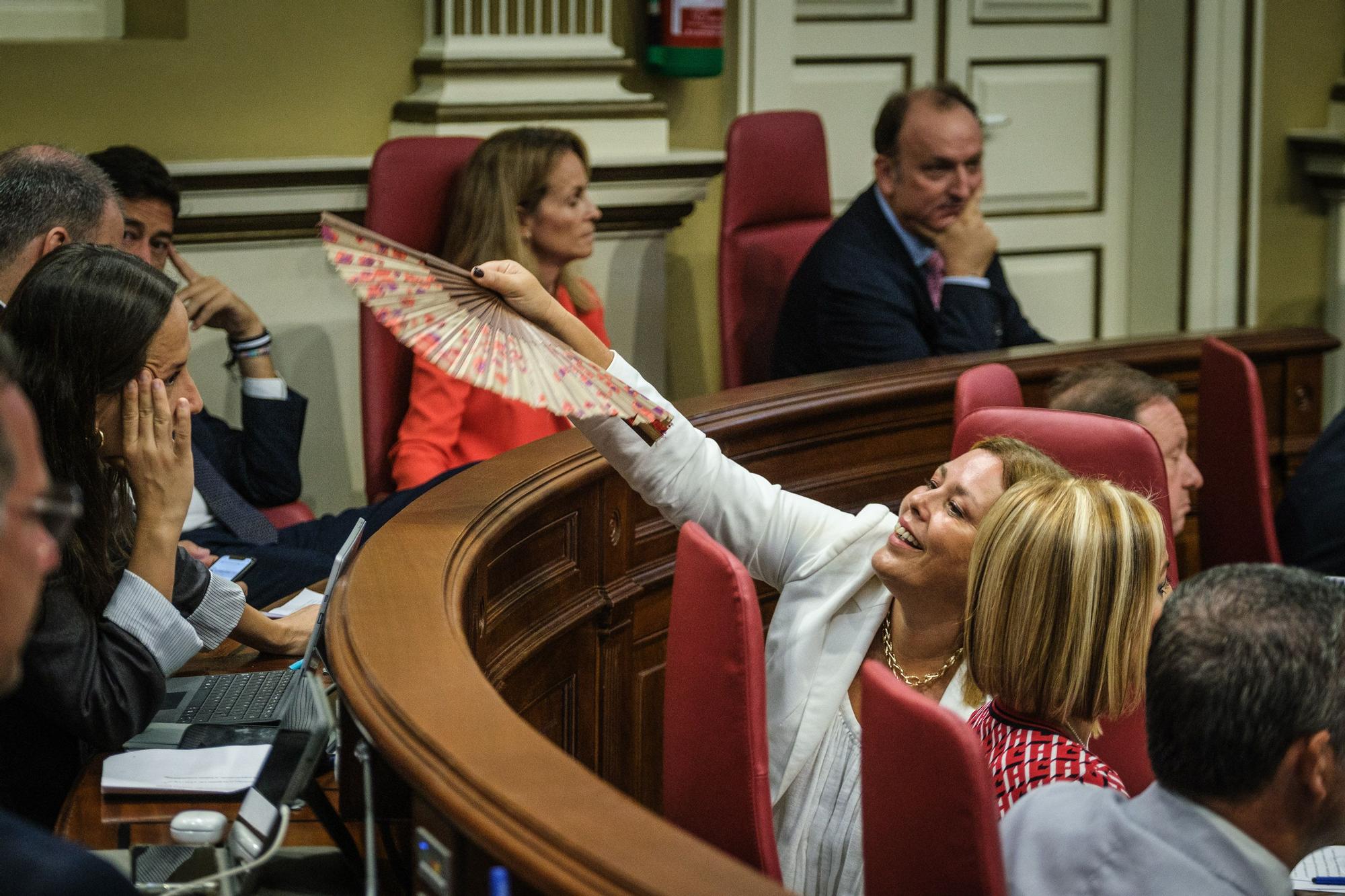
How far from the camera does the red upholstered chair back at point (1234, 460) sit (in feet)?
9.00

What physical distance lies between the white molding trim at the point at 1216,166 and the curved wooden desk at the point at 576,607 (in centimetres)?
134

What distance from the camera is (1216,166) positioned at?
16.0 ft

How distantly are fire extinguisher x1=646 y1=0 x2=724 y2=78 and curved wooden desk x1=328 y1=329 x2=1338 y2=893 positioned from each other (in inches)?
50.7

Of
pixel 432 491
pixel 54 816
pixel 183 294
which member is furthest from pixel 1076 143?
pixel 54 816

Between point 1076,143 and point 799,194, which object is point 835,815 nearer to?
point 799,194

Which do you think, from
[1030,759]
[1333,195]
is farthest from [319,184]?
[1333,195]

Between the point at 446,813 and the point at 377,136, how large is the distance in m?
2.89

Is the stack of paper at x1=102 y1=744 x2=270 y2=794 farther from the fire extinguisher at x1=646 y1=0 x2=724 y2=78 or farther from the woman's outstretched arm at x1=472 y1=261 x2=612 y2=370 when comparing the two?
the fire extinguisher at x1=646 y1=0 x2=724 y2=78

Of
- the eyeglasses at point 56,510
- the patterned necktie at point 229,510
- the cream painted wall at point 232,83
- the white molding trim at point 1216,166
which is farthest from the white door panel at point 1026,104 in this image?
the eyeglasses at point 56,510

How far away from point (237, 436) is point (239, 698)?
4.24ft

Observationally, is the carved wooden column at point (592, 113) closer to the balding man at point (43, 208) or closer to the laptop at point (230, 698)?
the balding man at point (43, 208)

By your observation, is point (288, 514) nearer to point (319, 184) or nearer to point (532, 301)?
point (319, 184)

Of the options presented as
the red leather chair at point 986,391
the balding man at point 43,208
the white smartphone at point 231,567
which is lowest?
the white smartphone at point 231,567

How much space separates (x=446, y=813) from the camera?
3.52ft
